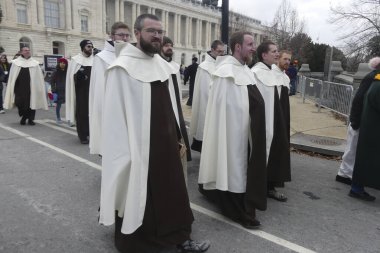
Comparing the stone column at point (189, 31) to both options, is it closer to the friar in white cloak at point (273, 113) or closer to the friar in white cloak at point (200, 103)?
the friar in white cloak at point (200, 103)

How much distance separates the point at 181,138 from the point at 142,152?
689mm

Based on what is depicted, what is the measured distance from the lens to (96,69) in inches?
211

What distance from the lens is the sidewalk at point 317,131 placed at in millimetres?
7506

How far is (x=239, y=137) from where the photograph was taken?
12.4ft

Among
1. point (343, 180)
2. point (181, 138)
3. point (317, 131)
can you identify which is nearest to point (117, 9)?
point (317, 131)

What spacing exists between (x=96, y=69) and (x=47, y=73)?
11282mm

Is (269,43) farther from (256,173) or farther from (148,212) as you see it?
(148,212)

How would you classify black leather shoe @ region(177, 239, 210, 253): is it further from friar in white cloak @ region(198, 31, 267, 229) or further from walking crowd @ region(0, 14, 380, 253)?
friar in white cloak @ region(198, 31, 267, 229)

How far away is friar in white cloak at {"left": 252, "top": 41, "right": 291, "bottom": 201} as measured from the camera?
14.3ft

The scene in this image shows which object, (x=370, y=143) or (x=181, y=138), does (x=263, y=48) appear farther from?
(x=370, y=143)

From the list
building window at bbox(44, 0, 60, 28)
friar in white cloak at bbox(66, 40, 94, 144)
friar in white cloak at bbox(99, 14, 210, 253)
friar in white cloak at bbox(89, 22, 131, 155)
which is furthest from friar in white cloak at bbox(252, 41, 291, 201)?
building window at bbox(44, 0, 60, 28)

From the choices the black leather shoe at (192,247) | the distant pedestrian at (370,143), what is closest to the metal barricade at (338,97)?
the distant pedestrian at (370,143)

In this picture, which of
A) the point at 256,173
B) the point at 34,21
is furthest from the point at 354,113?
the point at 34,21

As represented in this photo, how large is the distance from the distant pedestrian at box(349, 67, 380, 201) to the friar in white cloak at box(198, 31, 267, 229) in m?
1.75
